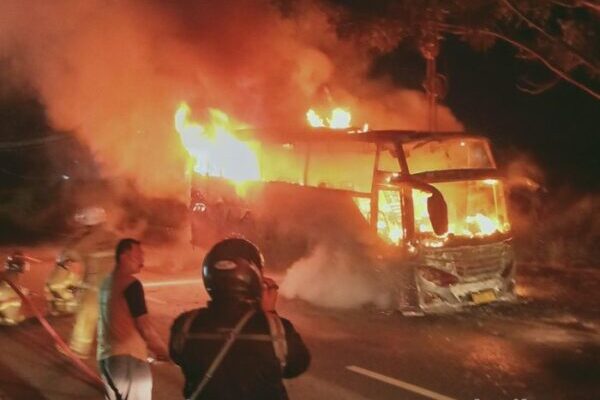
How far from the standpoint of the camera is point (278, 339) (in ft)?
8.23

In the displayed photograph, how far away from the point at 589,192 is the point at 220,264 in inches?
615

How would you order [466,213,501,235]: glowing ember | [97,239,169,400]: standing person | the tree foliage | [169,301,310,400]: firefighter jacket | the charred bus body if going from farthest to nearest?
the tree foliage
[466,213,501,235]: glowing ember
the charred bus body
[97,239,169,400]: standing person
[169,301,310,400]: firefighter jacket

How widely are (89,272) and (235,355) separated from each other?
4.07 meters

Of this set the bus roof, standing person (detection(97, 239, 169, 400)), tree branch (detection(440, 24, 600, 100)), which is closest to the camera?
standing person (detection(97, 239, 169, 400))

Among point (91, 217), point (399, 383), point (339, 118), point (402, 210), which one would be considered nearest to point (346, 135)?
point (402, 210)

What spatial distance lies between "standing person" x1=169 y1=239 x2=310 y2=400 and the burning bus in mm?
6090

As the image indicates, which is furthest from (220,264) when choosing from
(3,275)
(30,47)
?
(30,47)

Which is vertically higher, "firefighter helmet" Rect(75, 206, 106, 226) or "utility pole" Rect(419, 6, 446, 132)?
"utility pole" Rect(419, 6, 446, 132)

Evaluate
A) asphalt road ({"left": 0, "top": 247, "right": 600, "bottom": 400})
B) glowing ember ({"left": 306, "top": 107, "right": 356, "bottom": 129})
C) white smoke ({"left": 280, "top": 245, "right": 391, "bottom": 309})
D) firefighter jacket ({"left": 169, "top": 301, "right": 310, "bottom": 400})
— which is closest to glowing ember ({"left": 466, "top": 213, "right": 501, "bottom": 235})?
asphalt road ({"left": 0, "top": 247, "right": 600, "bottom": 400})

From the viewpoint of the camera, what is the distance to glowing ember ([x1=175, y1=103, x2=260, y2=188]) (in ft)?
43.8

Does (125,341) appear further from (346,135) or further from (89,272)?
(346,135)

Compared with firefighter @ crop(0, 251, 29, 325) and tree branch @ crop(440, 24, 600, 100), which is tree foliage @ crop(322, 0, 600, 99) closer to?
tree branch @ crop(440, 24, 600, 100)

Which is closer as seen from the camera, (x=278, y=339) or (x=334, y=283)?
(x=278, y=339)

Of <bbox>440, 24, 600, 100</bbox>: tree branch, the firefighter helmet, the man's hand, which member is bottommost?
the man's hand
